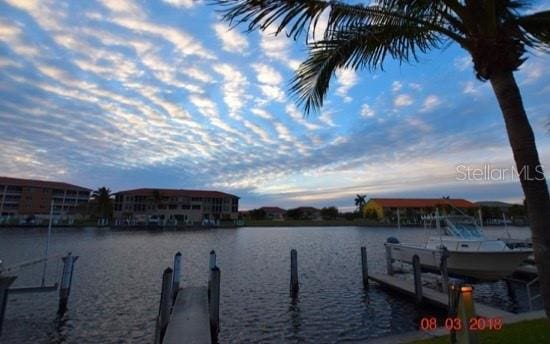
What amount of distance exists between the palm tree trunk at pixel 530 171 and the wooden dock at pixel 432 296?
6.24 m

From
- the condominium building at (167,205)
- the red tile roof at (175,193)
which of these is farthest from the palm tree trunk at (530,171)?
the red tile roof at (175,193)

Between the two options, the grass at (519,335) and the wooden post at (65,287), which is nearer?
the grass at (519,335)

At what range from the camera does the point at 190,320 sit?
1087 cm

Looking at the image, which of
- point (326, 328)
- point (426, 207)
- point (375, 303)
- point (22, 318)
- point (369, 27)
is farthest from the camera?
point (426, 207)

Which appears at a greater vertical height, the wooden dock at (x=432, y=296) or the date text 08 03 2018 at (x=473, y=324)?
the date text 08 03 2018 at (x=473, y=324)

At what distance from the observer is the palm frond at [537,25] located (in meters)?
5.80

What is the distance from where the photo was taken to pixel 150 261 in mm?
31859

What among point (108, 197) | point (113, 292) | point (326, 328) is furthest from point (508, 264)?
point (108, 197)

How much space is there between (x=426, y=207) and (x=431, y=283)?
143248 millimetres

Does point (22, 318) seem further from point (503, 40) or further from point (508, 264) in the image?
point (508, 264)

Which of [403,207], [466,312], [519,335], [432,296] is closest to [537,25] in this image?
[466,312]

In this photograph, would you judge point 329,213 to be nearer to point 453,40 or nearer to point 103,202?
point 103,202

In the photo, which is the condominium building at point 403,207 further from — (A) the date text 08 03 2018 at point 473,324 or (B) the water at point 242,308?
(A) the date text 08 03 2018 at point 473,324

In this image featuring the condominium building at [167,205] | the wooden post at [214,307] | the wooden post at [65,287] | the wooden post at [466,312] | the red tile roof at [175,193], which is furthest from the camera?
the red tile roof at [175,193]
